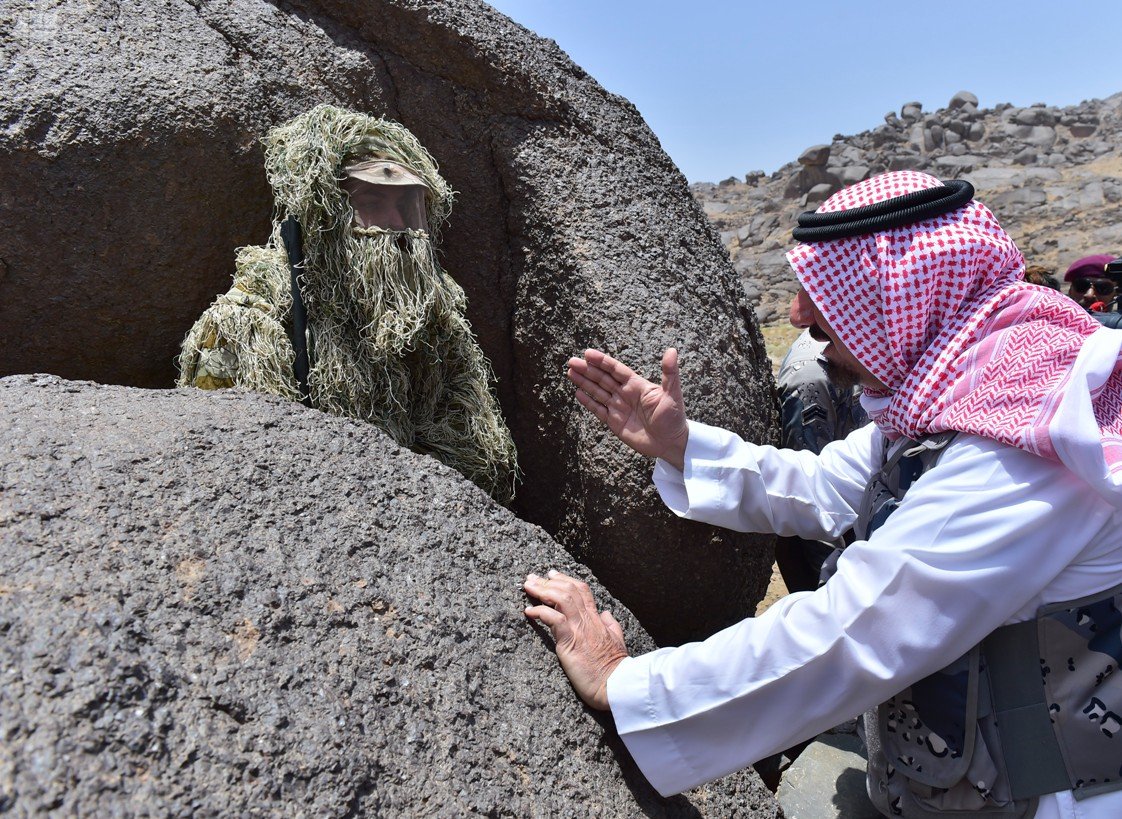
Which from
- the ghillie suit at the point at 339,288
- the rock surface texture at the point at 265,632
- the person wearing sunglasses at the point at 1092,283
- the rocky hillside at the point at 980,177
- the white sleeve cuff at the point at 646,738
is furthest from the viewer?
the rocky hillside at the point at 980,177

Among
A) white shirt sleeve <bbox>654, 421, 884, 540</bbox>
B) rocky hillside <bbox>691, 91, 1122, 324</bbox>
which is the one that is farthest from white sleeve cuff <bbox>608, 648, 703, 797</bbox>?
rocky hillside <bbox>691, 91, 1122, 324</bbox>

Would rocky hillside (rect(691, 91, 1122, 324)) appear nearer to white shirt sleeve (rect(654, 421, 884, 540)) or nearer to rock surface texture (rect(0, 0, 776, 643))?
rock surface texture (rect(0, 0, 776, 643))

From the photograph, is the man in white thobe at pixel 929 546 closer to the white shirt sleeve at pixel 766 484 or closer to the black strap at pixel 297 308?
the white shirt sleeve at pixel 766 484

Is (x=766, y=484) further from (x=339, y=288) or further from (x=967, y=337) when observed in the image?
(x=339, y=288)

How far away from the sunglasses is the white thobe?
3725 millimetres

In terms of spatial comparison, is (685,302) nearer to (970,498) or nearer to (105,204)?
(970,498)

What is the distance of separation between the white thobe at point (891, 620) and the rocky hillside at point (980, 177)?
10.1 m

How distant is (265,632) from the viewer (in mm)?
1251

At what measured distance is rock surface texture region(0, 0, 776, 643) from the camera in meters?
2.01

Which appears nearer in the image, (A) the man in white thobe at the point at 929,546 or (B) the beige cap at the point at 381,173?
(A) the man in white thobe at the point at 929,546

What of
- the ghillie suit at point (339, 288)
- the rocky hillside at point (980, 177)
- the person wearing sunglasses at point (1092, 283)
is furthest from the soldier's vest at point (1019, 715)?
the rocky hillside at point (980, 177)

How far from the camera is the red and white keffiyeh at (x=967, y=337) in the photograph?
130cm

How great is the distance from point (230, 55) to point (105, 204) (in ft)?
1.75

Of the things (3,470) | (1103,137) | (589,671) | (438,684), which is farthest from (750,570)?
(1103,137)
